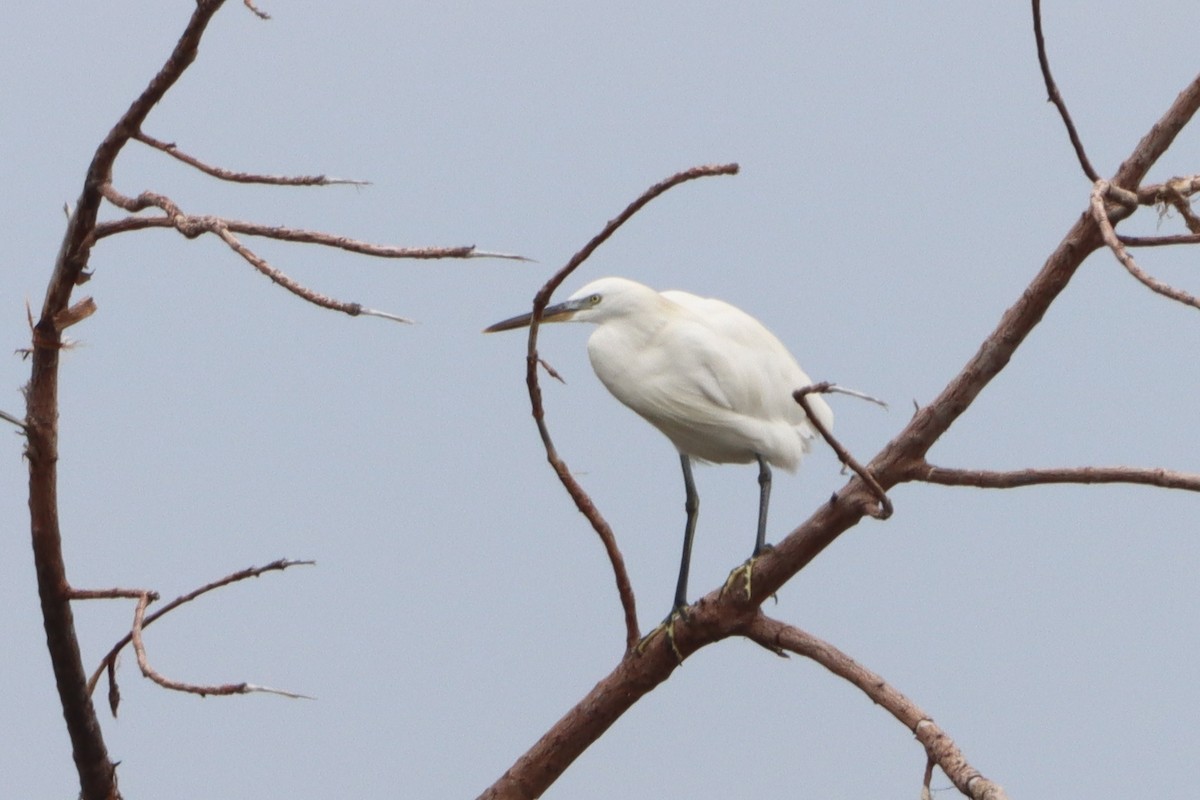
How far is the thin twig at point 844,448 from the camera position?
4.75 feet

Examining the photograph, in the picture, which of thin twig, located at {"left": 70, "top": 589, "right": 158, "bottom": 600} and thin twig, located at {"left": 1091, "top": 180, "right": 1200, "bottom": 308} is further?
thin twig, located at {"left": 70, "top": 589, "right": 158, "bottom": 600}

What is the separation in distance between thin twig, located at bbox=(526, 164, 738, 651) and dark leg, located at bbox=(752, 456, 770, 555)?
0.68ft

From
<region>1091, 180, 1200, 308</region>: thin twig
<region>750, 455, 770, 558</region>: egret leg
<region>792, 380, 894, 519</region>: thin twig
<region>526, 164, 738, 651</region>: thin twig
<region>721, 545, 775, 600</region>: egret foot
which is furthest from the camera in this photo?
<region>750, 455, 770, 558</region>: egret leg

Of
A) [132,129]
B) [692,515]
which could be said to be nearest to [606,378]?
[692,515]

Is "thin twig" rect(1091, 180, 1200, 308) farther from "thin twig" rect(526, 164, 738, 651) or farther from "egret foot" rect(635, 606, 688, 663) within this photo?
"egret foot" rect(635, 606, 688, 663)

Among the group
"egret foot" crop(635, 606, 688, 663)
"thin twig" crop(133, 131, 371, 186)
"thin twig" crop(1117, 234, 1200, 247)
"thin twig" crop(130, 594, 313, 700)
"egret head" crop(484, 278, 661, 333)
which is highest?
"thin twig" crop(133, 131, 371, 186)

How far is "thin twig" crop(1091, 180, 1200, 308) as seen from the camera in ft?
4.02

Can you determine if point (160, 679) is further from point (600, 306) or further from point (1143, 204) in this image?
point (1143, 204)

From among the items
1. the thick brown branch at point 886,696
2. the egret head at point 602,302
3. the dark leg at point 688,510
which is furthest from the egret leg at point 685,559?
the egret head at point 602,302

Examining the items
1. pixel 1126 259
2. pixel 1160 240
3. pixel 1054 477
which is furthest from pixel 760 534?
Result: pixel 1126 259

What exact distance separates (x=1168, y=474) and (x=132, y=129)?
115cm

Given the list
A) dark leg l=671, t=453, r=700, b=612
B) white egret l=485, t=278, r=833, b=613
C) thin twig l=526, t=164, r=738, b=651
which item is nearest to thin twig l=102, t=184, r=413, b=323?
thin twig l=526, t=164, r=738, b=651

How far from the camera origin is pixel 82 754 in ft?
6.33

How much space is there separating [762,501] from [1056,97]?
0.83m
